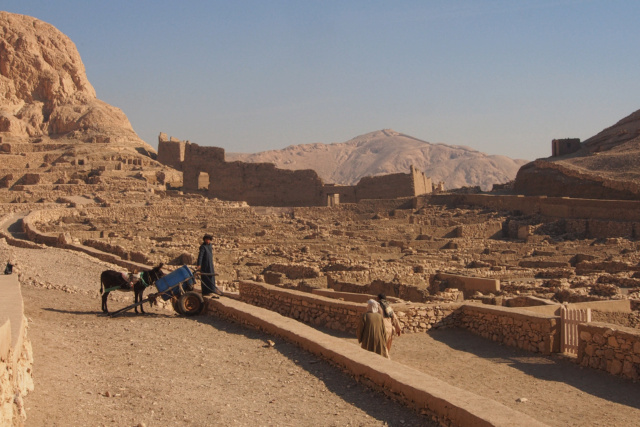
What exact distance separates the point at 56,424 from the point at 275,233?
22.2 metres

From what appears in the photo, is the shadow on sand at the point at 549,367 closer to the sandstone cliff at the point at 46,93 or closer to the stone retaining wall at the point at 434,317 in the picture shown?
the stone retaining wall at the point at 434,317

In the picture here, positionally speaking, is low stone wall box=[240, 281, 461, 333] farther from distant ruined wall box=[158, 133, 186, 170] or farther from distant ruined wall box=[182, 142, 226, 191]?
distant ruined wall box=[158, 133, 186, 170]

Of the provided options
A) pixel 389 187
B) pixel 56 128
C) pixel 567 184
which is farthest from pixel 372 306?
pixel 56 128

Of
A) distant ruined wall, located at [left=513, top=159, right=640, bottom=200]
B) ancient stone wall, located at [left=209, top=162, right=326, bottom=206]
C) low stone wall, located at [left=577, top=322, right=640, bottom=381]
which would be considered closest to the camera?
low stone wall, located at [left=577, top=322, right=640, bottom=381]

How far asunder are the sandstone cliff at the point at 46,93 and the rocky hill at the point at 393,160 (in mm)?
63275

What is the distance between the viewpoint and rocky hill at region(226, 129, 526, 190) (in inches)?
5207

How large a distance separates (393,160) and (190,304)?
135 meters

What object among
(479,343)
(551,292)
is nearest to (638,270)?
(551,292)

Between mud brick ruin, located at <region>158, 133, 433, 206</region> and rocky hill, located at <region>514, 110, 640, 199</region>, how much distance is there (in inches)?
265

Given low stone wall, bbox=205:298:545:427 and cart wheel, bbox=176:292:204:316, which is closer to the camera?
low stone wall, bbox=205:298:545:427

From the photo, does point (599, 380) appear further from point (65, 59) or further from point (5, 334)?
point (65, 59)

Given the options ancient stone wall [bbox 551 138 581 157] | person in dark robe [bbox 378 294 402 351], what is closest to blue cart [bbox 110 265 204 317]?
person in dark robe [bbox 378 294 402 351]

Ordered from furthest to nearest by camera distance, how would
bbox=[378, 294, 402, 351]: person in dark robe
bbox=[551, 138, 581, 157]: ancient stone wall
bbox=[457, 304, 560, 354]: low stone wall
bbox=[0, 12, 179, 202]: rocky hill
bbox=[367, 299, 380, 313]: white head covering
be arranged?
bbox=[551, 138, 581, 157]: ancient stone wall < bbox=[0, 12, 179, 202]: rocky hill < bbox=[457, 304, 560, 354]: low stone wall < bbox=[378, 294, 402, 351]: person in dark robe < bbox=[367, 299, 380, 313]: white head covering

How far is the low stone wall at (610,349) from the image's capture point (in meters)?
8.12
